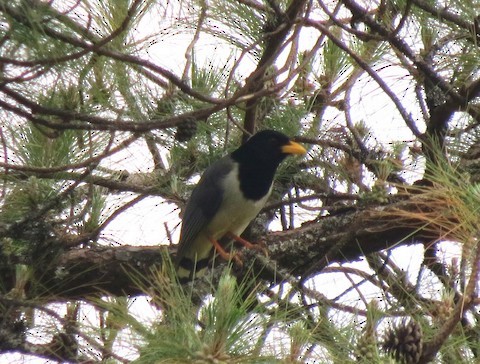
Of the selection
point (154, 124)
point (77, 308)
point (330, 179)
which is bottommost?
point (77, 308)

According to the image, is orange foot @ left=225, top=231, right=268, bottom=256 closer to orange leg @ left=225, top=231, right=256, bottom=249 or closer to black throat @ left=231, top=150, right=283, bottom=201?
orange leg @ left=225, top=231, right=256, bottom=249

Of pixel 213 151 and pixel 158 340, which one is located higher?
pixel 213 151

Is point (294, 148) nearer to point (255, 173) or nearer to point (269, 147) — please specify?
point (269, 147)

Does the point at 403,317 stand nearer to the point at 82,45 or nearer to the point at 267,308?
the point at 267,308

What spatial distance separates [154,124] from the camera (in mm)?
2959

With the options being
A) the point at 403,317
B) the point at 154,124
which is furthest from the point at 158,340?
the point at 154,124

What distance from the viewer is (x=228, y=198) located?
4641 millimetres

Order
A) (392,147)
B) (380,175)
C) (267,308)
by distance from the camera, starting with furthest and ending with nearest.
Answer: (392,147) < (380,175) < (267,308)

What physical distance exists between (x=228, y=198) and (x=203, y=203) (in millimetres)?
214

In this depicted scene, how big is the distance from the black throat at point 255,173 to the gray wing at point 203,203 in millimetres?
68

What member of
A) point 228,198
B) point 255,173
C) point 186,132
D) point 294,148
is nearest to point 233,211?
point 228,198

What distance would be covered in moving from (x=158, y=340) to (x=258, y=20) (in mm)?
1510

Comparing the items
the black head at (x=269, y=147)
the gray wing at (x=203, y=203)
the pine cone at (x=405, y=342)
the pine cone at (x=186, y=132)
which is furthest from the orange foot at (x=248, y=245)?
the pine cone at (x=405, y=342)

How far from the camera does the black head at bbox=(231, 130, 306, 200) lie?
4.16 metres
